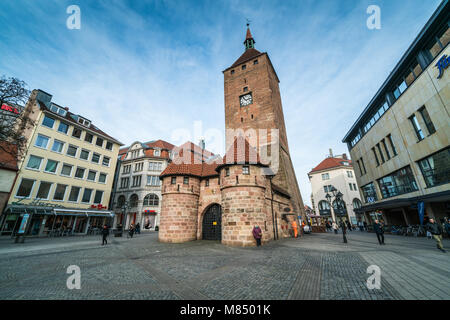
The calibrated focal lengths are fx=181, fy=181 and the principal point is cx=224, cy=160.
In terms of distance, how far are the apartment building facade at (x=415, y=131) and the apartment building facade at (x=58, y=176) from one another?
3566cm

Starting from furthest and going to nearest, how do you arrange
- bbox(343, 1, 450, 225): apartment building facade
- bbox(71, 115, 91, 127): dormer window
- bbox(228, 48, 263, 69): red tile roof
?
bbox(228, 48, 263, 69): red tile roof
bbox(71, 115, 91, 127): dormer window
bbox(343, 1, 450, 225): apartment building facade

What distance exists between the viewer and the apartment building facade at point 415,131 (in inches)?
533

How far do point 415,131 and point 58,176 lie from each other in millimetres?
38951

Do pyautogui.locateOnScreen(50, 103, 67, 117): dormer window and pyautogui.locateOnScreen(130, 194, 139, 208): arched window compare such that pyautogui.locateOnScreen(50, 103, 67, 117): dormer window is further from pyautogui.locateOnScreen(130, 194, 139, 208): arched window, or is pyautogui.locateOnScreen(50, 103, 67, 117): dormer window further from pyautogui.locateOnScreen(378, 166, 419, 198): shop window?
pyautogui.locateOnScreen(378, 166, 419, 198): shop window

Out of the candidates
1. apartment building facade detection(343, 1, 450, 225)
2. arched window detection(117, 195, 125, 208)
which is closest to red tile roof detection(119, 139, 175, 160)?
arched window detection(117, 195, 125, 208)

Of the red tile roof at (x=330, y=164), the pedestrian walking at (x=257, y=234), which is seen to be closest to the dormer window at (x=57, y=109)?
the pedestrian walking at (x=257, y=234)

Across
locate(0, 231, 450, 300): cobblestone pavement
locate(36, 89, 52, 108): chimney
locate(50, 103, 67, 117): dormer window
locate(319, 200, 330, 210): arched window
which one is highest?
locate(36, 89, 52, 108): chimney

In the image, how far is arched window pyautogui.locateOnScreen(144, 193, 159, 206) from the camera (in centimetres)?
3362

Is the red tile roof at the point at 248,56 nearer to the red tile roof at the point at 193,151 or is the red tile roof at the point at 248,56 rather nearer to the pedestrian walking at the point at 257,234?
the red tile roof at the point at 193,151

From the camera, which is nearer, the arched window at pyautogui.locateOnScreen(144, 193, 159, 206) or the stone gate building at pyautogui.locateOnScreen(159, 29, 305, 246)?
the stone gate building at pyautogui.locateOnScreen(159, 29, 305, 246)

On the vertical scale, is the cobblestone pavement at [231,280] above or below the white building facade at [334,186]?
below

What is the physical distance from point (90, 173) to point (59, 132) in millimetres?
6487
